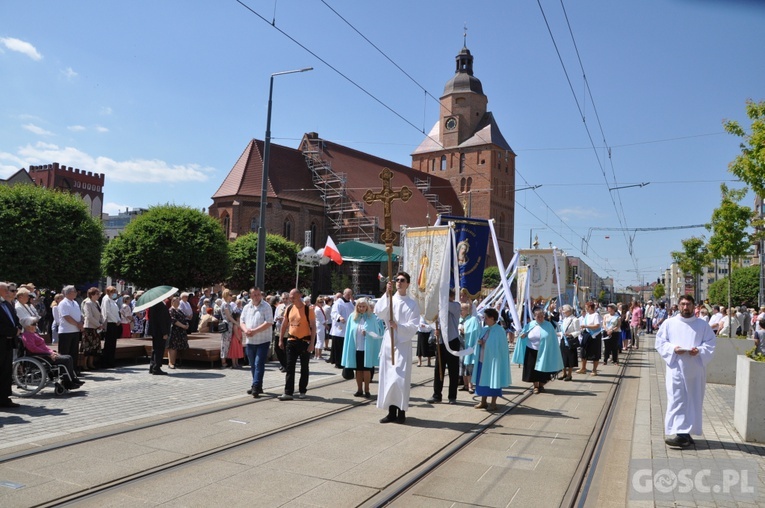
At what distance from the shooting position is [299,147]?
61.0 m

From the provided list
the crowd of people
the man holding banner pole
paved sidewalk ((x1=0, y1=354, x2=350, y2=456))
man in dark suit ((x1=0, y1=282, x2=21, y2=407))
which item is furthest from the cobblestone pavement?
man in dark suit ((x1=0, y1=282, x2=21, y2=407))

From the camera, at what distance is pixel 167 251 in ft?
103

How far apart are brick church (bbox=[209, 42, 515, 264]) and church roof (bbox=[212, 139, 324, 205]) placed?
94mm

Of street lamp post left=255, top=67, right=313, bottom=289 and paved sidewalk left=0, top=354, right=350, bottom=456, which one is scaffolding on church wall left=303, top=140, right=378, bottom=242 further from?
paved sidewalk left=0, top=354, right=350, bottom=456

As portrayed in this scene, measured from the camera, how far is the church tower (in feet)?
244

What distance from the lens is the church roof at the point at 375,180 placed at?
2352 inches

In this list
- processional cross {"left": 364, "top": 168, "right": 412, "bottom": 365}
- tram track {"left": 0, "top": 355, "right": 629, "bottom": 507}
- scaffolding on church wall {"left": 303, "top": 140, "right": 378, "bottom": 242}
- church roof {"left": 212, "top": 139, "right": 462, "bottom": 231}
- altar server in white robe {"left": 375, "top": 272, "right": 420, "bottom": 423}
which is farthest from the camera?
scaffolding on church wall {"left": 303, "top": 140, "right": 378, "bottom": 242}

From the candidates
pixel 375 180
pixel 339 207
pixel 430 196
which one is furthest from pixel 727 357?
pixel 430 196

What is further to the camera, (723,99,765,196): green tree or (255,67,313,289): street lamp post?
(255,67,313,289): street lamp post

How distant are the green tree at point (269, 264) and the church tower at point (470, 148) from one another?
115 ft

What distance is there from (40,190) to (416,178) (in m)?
49.5

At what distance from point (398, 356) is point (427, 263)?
8.09ft
